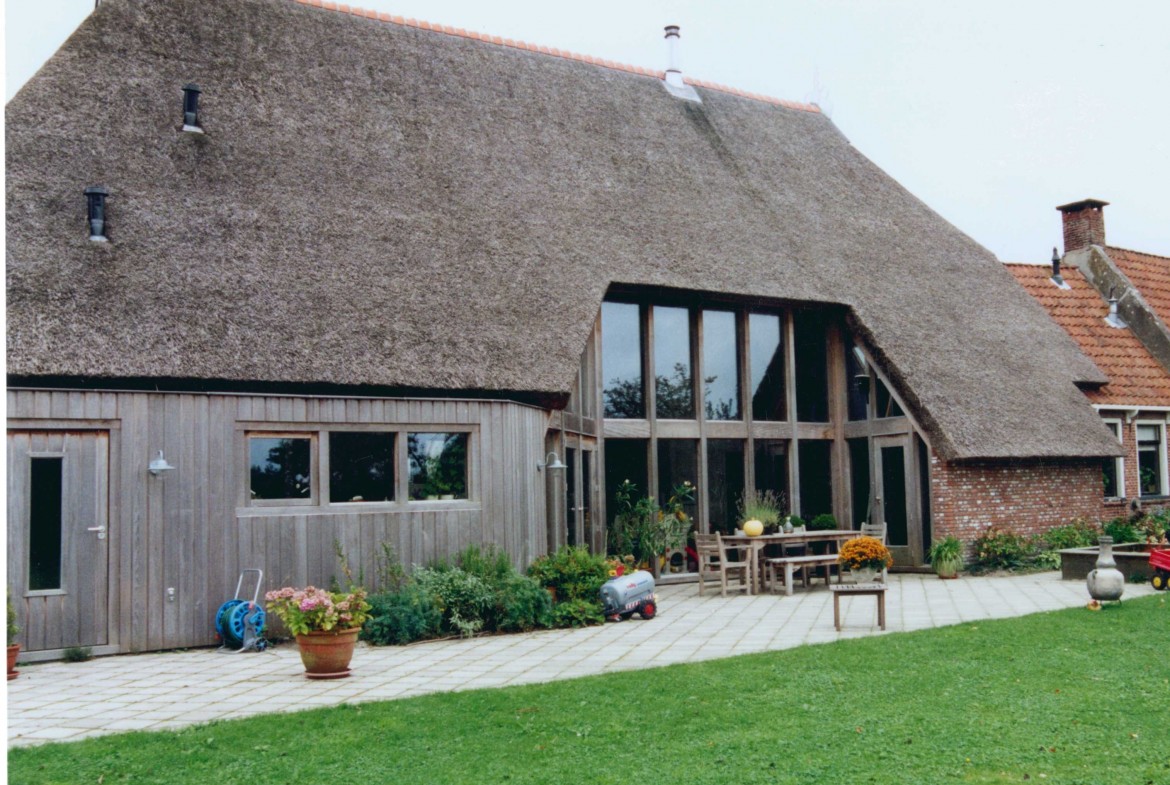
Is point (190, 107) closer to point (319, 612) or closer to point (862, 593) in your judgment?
point (319, 612)

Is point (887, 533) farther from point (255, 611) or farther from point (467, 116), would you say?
point (255, 611)

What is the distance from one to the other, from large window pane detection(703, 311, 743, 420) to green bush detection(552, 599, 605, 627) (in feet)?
17.9

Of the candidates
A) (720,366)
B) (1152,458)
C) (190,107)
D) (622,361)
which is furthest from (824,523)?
(190,107)

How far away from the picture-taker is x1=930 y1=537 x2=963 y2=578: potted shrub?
626 inches

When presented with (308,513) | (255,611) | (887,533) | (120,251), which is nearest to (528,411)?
(308,513)

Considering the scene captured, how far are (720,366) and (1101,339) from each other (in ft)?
27.9

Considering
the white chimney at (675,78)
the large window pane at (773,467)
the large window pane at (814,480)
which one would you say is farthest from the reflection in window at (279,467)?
the white chimney at (675,78)

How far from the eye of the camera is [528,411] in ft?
43.1

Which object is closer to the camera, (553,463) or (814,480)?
(553,463)

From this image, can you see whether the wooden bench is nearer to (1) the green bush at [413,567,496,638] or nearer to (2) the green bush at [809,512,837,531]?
(2) the green bush at [809,512,837,531]

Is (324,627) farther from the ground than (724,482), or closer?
closer

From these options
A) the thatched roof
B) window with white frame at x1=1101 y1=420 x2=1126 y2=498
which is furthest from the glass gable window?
the thatched roof

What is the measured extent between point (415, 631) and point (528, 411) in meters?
3.21

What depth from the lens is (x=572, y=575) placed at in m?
12.5
